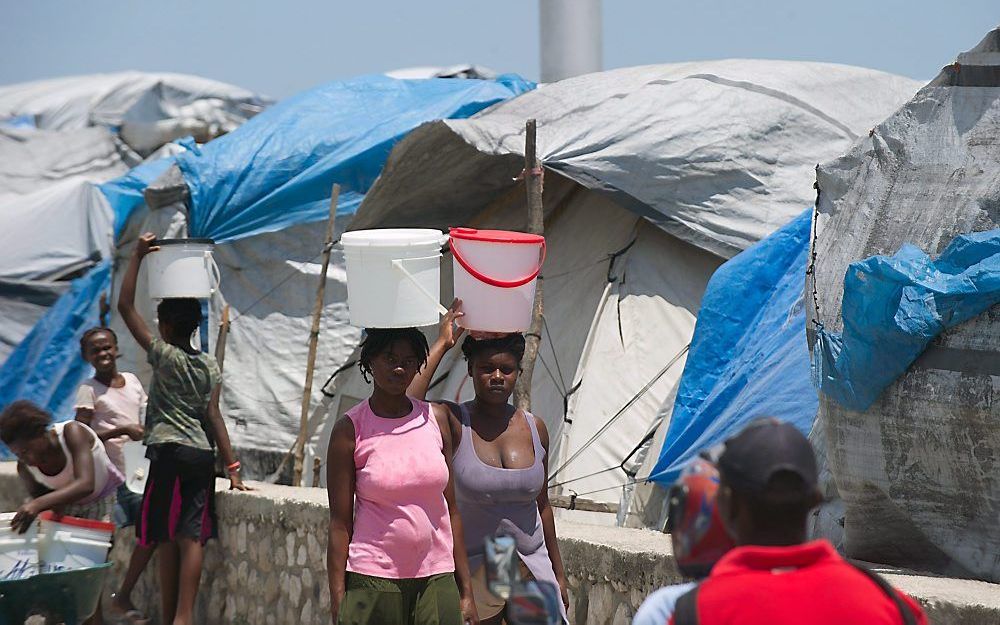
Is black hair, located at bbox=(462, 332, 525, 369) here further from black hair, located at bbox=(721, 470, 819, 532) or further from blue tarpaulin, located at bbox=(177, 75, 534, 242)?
blue tarpaulin, located at bbox=(177, 75, 534, 242)

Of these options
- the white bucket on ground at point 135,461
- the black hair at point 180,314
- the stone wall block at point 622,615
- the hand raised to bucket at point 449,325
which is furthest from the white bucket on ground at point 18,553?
the stone wall block at point 622,615

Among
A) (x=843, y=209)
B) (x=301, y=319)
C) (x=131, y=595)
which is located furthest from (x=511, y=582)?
(x=301, y=319)

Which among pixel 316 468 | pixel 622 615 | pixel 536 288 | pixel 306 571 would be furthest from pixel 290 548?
pixel 316 468

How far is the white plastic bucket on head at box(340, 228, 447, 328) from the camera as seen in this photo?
14.6 feet

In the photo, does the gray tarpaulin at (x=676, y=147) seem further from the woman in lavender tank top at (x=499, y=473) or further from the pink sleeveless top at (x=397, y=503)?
the pink sleeveless top at (x=397, y=503)

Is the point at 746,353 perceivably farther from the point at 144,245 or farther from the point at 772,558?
the point at 772,558

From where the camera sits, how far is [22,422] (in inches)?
221

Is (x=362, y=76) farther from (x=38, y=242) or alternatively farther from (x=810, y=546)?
(x=810, y=546)

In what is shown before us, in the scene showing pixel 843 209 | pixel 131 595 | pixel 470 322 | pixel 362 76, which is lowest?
pixel 131 595

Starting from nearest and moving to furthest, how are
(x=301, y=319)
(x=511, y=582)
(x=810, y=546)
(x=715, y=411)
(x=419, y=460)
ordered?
(x=810, y=546) → (x=511, y=582) → (x=419, y=460) → (x=715, y=411) → (x=301, y=319)

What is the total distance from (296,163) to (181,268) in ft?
10.8

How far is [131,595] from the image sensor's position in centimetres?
739

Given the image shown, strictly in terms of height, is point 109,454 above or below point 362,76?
below

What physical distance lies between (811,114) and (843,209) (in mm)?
3858
